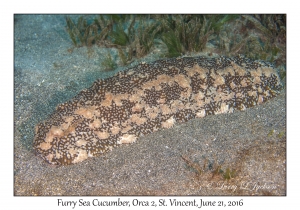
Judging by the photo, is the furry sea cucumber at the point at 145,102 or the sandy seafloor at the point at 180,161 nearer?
the sandy seafloor at the point at 180,161

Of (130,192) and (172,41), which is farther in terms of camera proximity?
(172,41)

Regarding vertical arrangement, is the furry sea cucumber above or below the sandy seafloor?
above

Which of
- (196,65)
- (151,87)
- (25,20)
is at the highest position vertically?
(25,20)

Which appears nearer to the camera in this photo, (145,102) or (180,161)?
(180,161)

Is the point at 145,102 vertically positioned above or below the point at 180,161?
above

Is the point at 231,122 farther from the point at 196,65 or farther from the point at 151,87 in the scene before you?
the point at 151,87

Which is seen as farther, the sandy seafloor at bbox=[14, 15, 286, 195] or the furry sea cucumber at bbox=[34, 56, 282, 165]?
the furry sea cucumber at bbox=[34, 56, 282, 165]

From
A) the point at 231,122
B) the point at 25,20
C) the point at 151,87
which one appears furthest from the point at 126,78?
the point at 25,20

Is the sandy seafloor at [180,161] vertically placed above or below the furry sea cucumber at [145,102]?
below
